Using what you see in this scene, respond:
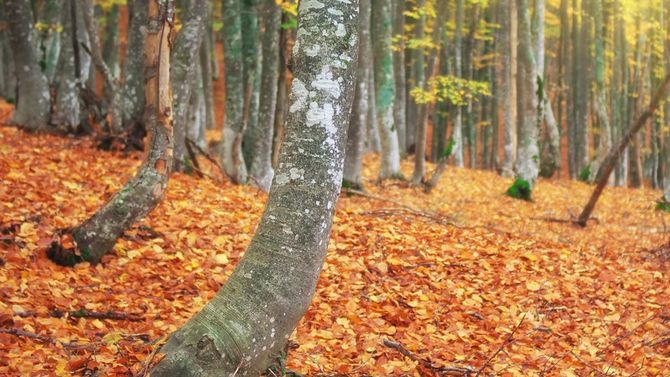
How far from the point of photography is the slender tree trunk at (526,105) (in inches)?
613

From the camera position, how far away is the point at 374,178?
16891 millimetres

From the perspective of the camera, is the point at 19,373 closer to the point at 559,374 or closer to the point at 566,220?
the point at 559,374

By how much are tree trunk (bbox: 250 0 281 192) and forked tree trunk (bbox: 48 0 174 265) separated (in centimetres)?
523

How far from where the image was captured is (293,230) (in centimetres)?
342

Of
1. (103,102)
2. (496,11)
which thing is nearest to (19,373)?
(103,102)

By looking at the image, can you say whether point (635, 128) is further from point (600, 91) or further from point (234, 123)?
point (600, 91)

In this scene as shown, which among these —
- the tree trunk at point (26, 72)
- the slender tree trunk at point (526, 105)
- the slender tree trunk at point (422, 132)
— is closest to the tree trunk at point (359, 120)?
the slender tree trunk at point (422, 132)

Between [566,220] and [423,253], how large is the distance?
641 centimetres

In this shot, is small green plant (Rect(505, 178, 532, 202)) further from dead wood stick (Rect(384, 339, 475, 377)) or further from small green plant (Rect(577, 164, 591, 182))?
dead wood stick (Rect(384, 339, 475, 377))

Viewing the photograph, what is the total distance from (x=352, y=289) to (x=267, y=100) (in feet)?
17.7

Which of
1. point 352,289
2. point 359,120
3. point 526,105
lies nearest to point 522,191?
point 526,105

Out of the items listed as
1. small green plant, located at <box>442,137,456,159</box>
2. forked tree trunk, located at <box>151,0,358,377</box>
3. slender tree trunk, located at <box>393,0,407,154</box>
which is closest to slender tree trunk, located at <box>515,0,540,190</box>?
small green plant, located at <box>442,137,456,159</box>

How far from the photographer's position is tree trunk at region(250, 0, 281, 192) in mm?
10930

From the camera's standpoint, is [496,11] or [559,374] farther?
[496,11]
